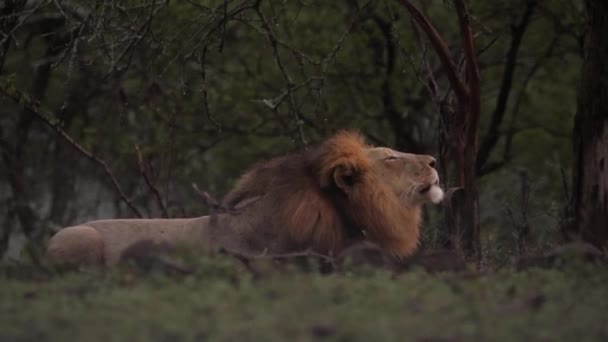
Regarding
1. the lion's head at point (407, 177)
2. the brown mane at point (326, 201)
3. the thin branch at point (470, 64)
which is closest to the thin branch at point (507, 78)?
the thin branch at point (470, 64)

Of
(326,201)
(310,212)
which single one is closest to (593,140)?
(326,201)

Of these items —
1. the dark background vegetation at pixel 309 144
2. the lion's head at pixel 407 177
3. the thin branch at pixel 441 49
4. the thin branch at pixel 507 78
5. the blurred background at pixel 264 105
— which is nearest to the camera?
the dark background vegetation at pixel 309 144

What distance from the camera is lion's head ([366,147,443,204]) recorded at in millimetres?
6949

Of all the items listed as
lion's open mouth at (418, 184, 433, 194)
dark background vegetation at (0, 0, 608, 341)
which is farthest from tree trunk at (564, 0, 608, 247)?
lion's open mouth at (418, 184, 433, 194)

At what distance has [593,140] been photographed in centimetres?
716

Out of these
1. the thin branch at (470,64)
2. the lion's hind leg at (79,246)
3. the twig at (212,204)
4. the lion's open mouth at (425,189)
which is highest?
the thin branch at (470,64)

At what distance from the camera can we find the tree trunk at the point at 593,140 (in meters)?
7.09

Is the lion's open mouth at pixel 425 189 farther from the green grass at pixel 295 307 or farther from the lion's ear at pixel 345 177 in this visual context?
the green grass at pixel 295 307

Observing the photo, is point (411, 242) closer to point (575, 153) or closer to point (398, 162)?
point (398, 162)

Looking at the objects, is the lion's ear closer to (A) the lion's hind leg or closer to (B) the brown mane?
(B) the brown mane

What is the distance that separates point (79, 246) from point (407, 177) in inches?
76.3

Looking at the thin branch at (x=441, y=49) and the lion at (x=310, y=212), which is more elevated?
the thin branch at (x=441, y=49)

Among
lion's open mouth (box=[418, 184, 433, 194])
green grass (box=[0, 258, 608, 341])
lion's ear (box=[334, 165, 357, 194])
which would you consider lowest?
green grass (box=[0, 258, 608, 341])

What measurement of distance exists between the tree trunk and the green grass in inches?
105
